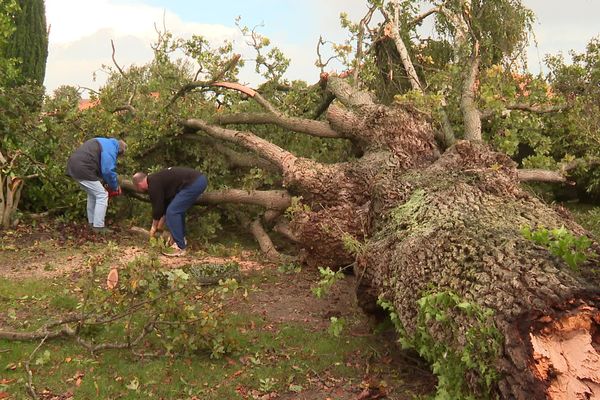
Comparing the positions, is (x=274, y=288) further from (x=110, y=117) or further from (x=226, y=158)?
(x=110, y=117)

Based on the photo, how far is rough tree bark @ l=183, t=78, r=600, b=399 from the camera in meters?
2.89

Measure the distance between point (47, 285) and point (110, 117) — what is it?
11.6ft

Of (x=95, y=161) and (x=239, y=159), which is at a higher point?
(x=239, y=159)

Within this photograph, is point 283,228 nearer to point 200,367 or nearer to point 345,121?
point 345,121

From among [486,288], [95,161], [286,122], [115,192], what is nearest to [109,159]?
[95,161]

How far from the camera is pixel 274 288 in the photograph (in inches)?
243

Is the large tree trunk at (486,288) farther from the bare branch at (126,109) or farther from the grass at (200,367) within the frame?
the bare branch at (126,109)

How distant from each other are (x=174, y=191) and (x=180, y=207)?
218 millimetres

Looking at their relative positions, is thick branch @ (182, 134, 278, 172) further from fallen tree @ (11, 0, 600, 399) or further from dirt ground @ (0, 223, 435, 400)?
dirt ground @ (0, 223, 435, 400)

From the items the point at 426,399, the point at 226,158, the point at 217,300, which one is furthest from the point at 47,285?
the point at 426,399

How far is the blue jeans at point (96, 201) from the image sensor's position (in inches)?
306

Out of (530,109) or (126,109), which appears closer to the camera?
(530,109)

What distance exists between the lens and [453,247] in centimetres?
376

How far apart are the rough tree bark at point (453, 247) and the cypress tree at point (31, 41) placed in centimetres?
527
